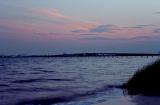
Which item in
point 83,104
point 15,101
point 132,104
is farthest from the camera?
point 15,101

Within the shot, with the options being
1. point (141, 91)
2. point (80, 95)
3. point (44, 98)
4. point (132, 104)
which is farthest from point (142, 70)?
point (132, 104)

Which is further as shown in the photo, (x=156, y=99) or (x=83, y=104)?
(x=83, y=104)

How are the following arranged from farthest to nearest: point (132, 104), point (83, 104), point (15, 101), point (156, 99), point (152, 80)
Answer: point (152, 80) < point (15, 101) < point (83, 104) < point (156, 99) < point (132, 104)

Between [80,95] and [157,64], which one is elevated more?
[157,64]

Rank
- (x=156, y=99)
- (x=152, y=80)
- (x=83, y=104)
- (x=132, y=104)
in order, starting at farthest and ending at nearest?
(x=152, y=80) → (x=83, y=104) → (x=156, y=99) → (x=132, y=104)

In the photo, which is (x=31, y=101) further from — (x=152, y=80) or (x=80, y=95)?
(x=152, y=80)

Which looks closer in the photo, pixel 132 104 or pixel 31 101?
pixel 132 104

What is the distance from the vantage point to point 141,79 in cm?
2367

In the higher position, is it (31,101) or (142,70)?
(142,70)

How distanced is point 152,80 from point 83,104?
6.21 m

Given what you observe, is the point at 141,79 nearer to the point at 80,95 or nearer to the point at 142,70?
the point at 142,70

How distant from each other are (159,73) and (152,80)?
2.00 ft

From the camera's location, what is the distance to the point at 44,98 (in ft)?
74.8

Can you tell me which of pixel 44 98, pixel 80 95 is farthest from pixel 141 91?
pixel 44 98
